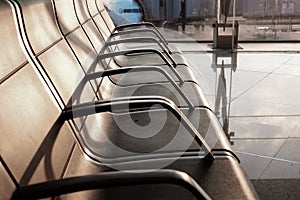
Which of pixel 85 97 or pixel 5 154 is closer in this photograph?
pixel 5 154

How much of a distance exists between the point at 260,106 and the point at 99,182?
96.2 inches

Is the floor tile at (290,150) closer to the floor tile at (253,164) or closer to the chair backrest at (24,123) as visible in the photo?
the floor tile at (253,164)

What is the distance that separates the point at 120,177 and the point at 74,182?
4.2 inches

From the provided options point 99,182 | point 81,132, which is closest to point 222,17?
point 81,132

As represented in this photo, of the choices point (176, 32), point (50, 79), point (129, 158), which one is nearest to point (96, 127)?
point (129, 158)

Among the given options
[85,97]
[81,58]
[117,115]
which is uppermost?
[81,58]

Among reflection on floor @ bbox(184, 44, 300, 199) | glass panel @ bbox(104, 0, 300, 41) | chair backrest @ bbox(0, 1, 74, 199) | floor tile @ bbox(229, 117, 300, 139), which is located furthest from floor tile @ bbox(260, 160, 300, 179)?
glass panel @ bbox(104, 0, 300, 41)

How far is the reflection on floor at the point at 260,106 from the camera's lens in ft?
6.57

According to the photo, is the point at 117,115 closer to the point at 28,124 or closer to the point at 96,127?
the point at 96,127

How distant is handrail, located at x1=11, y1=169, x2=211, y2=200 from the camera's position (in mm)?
780

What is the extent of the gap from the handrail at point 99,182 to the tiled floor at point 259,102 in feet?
4.10

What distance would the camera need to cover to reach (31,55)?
3.82 ft

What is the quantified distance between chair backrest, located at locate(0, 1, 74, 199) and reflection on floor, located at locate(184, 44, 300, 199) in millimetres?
1177

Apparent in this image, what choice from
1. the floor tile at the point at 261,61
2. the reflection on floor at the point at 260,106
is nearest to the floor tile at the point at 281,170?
the reflection on floor at the point at 260,106
